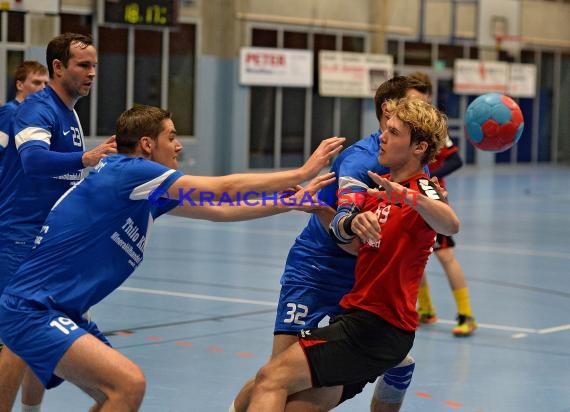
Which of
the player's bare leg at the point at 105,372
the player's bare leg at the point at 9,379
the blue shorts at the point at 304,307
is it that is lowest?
the player's bare leg at the point at 9,379

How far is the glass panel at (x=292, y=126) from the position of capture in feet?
83.9

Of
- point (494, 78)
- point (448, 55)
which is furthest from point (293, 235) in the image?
point (494, 78)

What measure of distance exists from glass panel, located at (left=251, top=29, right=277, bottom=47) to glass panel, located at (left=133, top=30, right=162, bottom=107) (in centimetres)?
262

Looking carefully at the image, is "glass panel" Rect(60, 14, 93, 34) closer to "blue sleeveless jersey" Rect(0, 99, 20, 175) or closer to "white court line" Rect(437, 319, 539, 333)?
"white court line" Rect(437, 319, 539, 333)

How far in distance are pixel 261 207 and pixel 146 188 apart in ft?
1.93

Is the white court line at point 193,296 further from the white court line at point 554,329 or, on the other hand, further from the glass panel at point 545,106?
the glass panel at point 545,106

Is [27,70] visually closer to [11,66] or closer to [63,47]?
[63,47]

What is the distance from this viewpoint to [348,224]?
14.5 feet

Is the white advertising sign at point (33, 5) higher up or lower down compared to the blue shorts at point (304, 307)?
higher up

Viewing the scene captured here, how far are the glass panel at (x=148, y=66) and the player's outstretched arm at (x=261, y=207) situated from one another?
18.2 m

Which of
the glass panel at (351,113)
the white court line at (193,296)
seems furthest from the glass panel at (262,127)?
the white court line at (193,296)

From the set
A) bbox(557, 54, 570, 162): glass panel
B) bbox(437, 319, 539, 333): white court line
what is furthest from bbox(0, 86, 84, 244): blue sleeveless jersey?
bbox(557, 54, 570, 162): glass panel

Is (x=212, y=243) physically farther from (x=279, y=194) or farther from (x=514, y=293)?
(x=279, y=194)

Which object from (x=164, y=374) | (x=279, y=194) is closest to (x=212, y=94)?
(x=164, y=374)
